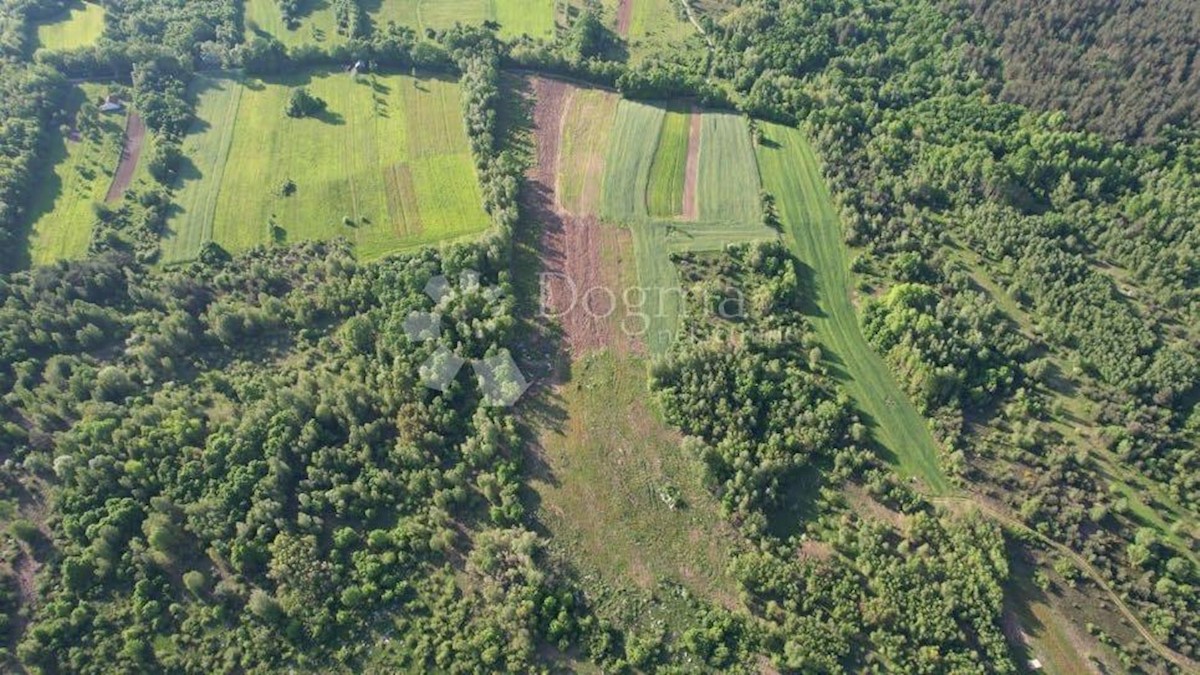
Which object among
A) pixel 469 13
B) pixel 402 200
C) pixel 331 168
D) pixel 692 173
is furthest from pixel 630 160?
pixel 469 13

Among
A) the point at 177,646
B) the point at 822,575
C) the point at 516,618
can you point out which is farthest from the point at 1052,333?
the point at 177,646

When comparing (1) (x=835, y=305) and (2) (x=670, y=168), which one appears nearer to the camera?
(1) (x=835, y=305)

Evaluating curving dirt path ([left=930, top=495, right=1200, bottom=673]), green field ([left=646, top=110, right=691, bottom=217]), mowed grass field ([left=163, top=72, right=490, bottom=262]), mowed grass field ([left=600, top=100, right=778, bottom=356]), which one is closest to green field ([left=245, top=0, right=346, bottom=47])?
mowed grass field ([left=163, top=72, right=490, bottom=262])

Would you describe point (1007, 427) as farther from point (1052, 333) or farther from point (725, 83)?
point (725, 83)

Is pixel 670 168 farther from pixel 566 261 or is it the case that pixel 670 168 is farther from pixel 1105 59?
pixel 1105 59

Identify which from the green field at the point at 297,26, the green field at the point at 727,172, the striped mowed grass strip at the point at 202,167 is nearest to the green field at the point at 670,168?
the green field at the point at 727,172

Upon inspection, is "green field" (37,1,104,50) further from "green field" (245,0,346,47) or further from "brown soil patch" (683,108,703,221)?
"brown soil patch" (683,108,703,221)

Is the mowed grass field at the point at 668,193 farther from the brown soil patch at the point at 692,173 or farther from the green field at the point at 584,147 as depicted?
the green field at the point at 584,147
